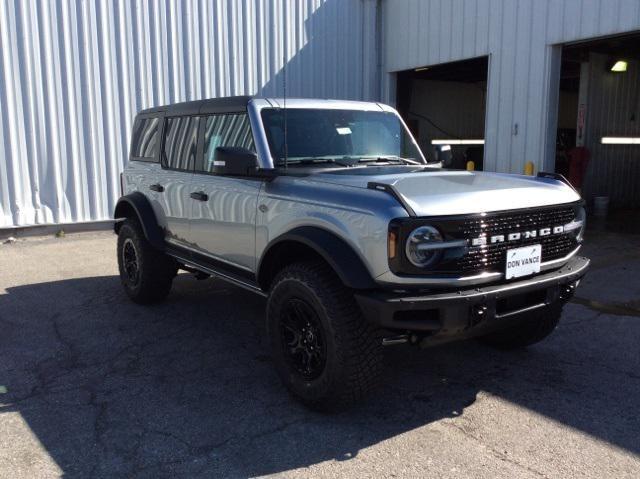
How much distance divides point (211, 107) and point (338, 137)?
1130 millimetres

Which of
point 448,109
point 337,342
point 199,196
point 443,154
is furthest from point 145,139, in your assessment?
point 448,109

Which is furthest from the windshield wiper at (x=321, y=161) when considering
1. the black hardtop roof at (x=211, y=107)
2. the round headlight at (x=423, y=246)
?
the round headlight at (x=423, y=246)

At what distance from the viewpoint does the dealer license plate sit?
3.24 meters

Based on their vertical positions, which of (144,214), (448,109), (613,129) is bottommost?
(144,214)

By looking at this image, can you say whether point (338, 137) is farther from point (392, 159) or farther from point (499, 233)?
point (499, 233)

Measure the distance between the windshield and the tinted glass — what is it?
0.56 feet

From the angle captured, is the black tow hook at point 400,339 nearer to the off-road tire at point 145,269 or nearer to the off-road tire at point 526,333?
the off-road tire at point 526,333

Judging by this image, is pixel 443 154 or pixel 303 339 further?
pixel 443 154

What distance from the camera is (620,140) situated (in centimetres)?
1291

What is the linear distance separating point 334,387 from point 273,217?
1196 mm

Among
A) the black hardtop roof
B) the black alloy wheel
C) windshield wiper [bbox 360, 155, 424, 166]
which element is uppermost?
the black hardtop roof

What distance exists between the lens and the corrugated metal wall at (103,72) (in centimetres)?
927

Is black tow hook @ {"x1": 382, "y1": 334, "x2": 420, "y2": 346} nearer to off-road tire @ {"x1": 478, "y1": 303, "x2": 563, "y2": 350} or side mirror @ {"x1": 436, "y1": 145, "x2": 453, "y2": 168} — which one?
off-road tire @ {"x1": 478, "y1": 303, "x2": 563, "y2": 350}

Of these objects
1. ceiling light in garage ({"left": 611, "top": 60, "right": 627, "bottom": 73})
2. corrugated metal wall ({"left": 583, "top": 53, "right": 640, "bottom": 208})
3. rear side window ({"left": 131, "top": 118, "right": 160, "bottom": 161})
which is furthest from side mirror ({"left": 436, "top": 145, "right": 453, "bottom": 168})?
ceiling light in garage ({"left": 611, "top": 60, "right": 627, "bottom": 73})
